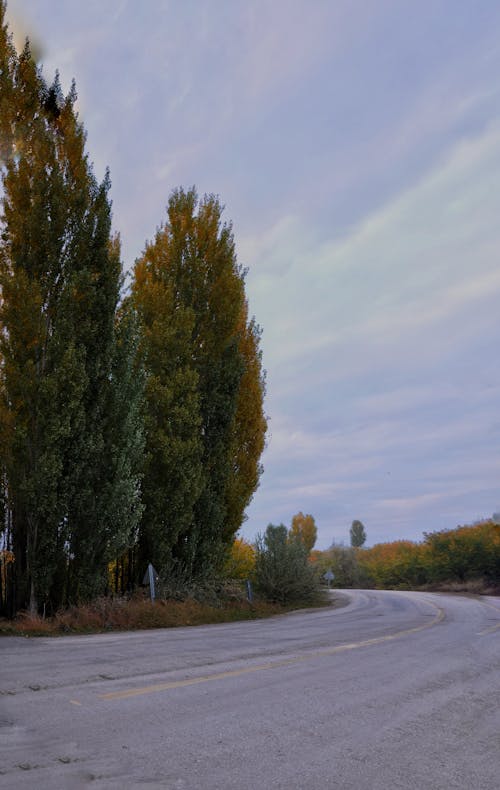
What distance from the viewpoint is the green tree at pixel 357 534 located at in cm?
9394

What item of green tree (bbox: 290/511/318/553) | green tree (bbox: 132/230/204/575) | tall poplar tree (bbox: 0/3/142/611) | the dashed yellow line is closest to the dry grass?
tall poplar tree (bbox: 0/3/142/611)

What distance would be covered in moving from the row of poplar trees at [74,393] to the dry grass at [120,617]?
0.58 metres

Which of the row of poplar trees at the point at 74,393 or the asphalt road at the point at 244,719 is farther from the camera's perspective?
the row of poplar trees at the point at 74,393

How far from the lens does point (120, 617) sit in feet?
45.1

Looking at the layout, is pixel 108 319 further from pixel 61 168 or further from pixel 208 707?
pixel 208 707

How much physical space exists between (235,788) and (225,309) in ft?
62.2

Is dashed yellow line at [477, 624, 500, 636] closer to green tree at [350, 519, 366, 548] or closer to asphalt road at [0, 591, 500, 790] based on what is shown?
asphalt road at [0, 591, 500, 790]

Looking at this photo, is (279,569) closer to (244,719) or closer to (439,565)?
(244,719)

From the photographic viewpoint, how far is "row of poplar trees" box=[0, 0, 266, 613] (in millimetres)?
13156

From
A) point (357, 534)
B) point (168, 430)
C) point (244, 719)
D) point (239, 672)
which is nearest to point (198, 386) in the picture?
point (168, 430)

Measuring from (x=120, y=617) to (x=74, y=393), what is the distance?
520cm

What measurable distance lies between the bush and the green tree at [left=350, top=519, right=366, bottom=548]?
72339 millimetres

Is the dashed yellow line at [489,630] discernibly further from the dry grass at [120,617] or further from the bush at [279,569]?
the bush at [279,569]

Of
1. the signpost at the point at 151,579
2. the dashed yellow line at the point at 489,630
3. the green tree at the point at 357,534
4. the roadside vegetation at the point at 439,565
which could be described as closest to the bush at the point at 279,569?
the signpost at the point at 151,579
